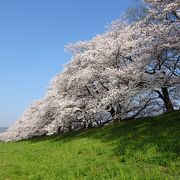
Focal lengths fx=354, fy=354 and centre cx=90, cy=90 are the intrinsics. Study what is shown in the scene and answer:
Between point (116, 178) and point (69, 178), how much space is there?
88.8 inches

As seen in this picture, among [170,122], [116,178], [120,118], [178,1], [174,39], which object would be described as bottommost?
[116,178]

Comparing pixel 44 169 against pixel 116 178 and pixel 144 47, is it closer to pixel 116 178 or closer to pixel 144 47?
pixel 116 178

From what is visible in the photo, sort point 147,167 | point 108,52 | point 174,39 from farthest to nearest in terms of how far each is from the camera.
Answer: point 108,52 < point 174,39 < point 147,167

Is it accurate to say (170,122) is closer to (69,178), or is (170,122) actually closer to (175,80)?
(175,80)

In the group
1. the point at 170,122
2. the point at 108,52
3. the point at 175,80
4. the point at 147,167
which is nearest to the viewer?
the point at 147,167

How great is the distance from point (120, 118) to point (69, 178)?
22.3m

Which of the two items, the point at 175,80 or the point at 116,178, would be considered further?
the point at 175,80

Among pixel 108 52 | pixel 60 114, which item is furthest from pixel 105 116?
pixel 108 52

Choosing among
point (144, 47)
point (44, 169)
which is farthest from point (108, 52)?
point (44, 169)

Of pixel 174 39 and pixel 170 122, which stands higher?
pixel 174 39

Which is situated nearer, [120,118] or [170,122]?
[170,122]

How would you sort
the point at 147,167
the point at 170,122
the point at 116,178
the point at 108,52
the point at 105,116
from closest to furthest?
the point at 116,178 < the point at 147,167 < the point at 170,122 < the point at 108,52 < the point at 105,116

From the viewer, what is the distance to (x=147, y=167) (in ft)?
42.5

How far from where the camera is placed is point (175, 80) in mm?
27781
